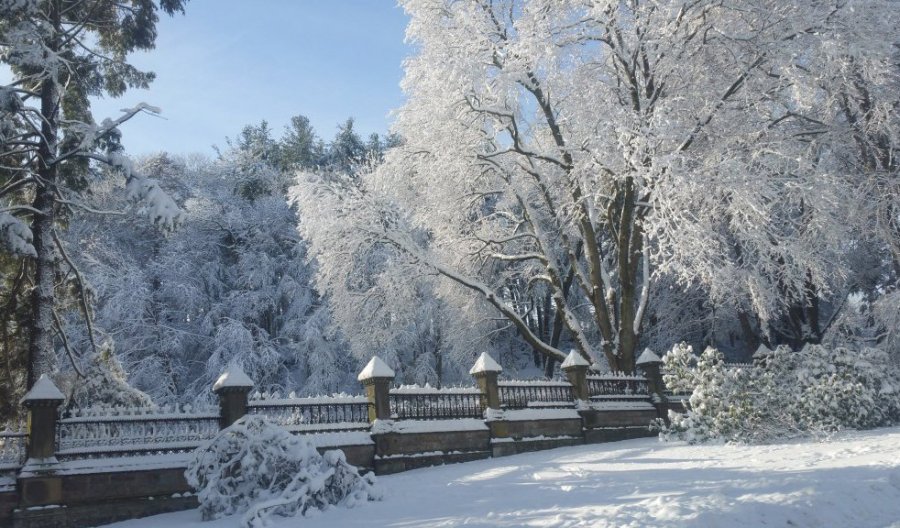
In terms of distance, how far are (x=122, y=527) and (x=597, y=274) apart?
13.7 meters

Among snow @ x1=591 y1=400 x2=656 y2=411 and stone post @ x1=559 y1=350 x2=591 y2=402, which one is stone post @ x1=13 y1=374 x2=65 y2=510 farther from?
snow @ x1=591 y1=400 x2=656 y2=411

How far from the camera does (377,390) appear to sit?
40.7ft

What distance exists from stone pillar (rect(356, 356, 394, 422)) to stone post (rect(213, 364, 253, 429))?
2208 millimetres

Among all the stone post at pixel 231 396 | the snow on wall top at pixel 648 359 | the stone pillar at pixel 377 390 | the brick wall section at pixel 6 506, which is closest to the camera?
the brick wall section at pixel 6 506

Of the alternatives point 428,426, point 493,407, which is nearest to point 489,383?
point 493,407

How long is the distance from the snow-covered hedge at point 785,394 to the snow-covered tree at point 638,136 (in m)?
2.33

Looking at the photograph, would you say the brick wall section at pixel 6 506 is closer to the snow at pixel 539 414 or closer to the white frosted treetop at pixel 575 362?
the snow at pixel 539 414

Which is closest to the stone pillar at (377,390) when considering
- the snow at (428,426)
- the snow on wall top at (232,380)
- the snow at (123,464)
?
the snow at (428,426)

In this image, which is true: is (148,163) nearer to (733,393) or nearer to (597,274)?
(597,274)

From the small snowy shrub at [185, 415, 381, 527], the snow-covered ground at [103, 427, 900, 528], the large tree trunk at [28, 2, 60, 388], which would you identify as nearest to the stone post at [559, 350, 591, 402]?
the snow-covered ground at [103, 427, 900, 528]

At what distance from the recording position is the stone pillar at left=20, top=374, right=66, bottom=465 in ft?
30.8

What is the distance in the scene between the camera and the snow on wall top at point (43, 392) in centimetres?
952

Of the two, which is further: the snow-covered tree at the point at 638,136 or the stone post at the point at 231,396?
the snow-covered tree at the point at 638,136

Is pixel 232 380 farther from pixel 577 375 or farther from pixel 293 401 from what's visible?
pixel 577 375
